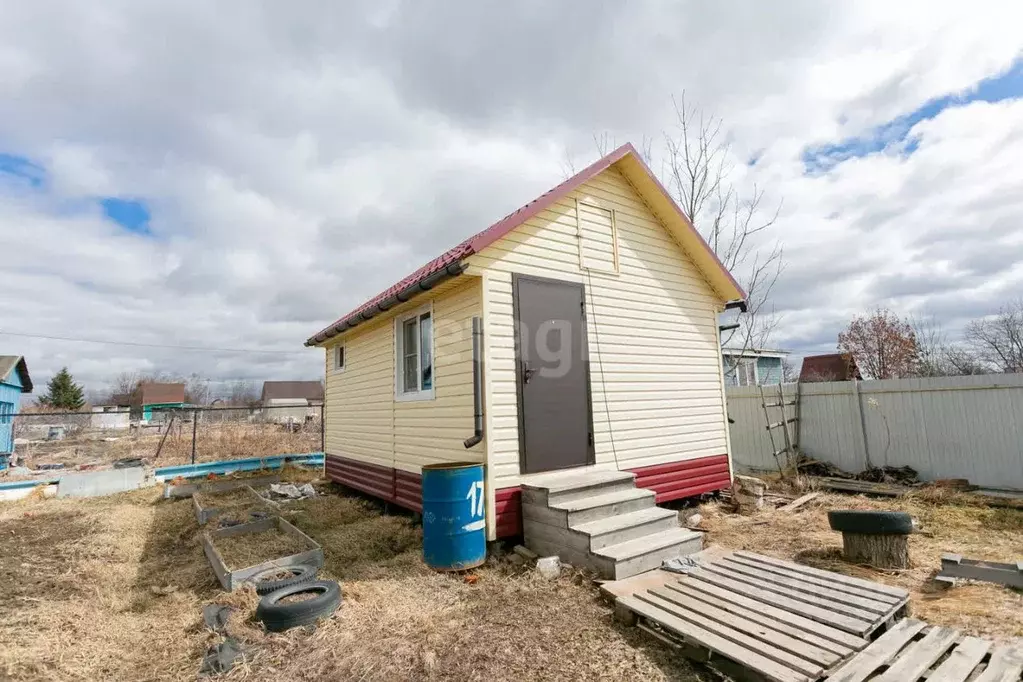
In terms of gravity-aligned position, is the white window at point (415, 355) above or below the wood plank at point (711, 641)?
above

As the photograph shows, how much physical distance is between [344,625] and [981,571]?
217 inches

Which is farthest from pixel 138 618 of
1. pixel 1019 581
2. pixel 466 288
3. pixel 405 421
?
pixel 1019 581

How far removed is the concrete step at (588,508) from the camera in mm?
5168

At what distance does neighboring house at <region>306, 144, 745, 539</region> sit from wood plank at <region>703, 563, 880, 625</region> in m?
2.19

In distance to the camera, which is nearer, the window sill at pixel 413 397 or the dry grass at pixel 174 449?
the window sill at pixel 413 397

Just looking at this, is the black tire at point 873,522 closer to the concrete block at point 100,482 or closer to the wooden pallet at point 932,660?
the wooden pallet at point 932,660

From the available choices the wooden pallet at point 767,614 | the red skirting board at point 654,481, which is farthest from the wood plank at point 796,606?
the red skirting board at point 654,481

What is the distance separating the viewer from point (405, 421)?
7.53 metres

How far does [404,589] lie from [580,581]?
1.64 metres

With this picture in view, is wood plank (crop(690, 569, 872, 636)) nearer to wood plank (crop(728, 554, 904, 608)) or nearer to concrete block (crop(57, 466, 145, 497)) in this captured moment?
wood plank (crop(728, 554, 904, 608))

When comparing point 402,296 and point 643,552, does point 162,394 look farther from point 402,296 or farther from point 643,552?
point 643,552

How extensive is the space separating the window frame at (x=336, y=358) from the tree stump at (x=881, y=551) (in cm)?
870

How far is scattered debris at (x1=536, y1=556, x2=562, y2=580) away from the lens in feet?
15.8

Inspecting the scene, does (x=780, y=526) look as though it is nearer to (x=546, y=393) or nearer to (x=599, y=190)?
(x=546, y=393)
